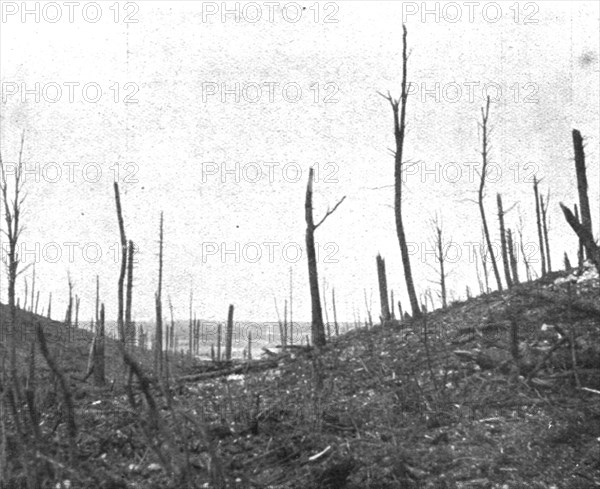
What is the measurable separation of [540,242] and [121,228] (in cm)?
2064

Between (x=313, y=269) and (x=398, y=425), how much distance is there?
802 cm

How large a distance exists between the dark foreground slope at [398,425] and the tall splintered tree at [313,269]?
10.3 feet

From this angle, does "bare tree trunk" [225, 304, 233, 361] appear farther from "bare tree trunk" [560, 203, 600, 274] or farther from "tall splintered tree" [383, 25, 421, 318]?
"bare tree trunk" [560, 203, 600, 274]

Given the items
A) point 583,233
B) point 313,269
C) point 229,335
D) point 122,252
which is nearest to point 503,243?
point 313,269

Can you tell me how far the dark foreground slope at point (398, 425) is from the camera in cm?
694

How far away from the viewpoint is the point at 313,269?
53.4 ft

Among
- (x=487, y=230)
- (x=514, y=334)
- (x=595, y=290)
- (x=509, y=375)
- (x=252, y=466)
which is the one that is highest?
(x=487, y=230)

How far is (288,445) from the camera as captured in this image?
25.7 ft

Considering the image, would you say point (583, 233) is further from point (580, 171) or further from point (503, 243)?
point (503, 243)

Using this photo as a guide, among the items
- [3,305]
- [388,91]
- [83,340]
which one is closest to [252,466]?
[388,91]

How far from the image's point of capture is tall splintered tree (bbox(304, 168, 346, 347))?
15.8 m

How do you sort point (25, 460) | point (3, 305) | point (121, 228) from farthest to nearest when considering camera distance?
point (3, 305), point (121, 228), point (25, 460)

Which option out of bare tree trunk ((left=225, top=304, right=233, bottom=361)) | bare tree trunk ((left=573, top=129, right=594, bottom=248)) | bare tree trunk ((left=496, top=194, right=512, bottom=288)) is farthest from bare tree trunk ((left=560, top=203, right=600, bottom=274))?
bare tree trunk ((left=225, top=304, right=233, bottom=361))

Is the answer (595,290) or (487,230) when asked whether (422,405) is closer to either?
(595,290)
